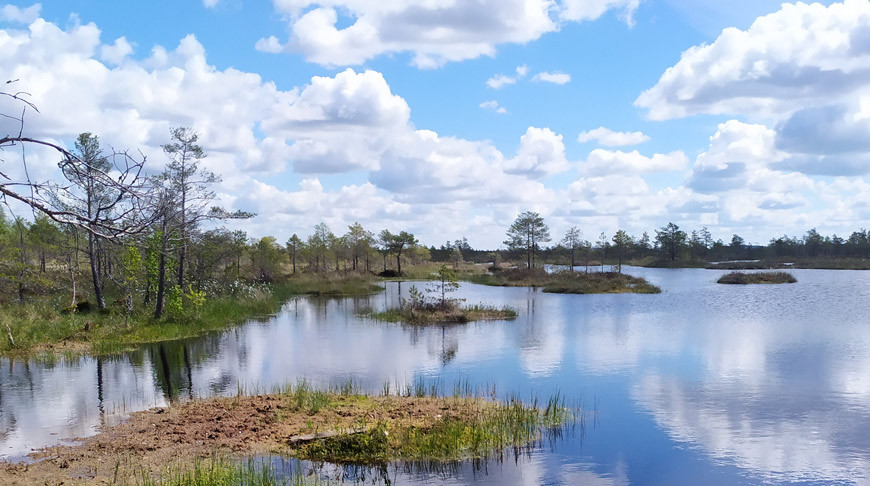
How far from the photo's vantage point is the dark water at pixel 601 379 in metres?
13.3

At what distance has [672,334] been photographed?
32.7 meters

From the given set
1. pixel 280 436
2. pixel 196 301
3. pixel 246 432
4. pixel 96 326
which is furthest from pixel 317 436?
pixel 196 301

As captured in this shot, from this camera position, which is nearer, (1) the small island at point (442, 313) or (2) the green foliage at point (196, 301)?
(2) the green foliage at point (196, 301)

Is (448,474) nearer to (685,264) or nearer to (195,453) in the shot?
(195,453)

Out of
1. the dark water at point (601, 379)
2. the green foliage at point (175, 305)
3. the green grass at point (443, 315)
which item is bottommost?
the dark water at point (601, 379)

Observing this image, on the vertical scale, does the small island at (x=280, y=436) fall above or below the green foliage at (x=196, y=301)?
below

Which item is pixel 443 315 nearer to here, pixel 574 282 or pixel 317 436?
pixel 317 436

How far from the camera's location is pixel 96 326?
29.5 meters

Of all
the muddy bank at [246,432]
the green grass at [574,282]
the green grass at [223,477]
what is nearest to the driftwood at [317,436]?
the muddy bank at [246,432]

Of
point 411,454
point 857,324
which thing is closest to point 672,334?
point 857,324

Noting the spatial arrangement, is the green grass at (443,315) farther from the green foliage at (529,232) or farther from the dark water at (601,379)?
the green foliage at (529,232)

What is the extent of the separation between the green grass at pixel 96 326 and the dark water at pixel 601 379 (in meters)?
1.57

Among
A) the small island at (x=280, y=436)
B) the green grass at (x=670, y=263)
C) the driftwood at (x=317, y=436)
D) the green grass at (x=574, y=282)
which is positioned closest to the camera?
the small island at (x=280, y=436)

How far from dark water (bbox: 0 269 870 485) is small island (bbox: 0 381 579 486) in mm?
918
